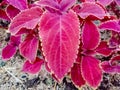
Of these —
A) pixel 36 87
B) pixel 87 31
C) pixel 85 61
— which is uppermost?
pixel 87 31

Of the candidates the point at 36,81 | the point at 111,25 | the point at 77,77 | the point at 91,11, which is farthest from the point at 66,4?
the point at 36,81

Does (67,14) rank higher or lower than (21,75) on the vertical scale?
higher

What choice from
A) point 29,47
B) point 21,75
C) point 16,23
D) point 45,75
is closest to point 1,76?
point 21,75

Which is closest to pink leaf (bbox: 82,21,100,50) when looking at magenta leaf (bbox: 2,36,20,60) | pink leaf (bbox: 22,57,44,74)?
pink leaf (bbox: 22,57,44,74)

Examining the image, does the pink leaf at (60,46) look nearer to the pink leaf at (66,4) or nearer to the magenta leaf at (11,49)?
the pink leaf at (66,4)

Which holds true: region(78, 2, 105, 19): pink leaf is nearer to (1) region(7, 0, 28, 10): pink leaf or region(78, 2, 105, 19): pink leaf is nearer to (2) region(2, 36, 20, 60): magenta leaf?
(1) region(7, 0, 28, 10): pink leaf

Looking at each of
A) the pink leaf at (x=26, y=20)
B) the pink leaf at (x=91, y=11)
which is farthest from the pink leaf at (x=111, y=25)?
the pink leaf at (x=26, y=20)

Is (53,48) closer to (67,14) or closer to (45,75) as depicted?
(67,14)
